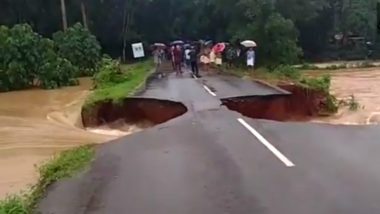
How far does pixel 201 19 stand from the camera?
63344mm

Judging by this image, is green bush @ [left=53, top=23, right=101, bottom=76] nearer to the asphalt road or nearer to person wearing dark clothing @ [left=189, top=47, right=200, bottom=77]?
person wearing dark clothing @ [left=189, top=47, right=200, bottom=77]

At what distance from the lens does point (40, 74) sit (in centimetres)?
3641

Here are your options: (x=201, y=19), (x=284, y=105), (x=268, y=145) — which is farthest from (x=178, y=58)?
(x=201, y=19)

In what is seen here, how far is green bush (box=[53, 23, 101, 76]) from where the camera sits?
45.0 m

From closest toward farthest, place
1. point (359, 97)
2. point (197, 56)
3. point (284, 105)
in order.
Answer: point (284, 105) → point (359, 97) → point (197, 56)

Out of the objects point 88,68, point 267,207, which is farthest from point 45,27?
point 267,207

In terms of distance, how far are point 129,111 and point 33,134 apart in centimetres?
310

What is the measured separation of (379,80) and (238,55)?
10427 millimetres

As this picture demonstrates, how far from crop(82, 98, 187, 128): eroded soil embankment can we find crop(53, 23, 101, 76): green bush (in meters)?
24.3

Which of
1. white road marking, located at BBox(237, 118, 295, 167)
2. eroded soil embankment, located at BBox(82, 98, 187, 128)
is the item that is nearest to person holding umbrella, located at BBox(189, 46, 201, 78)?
eroded soil embankment, located at BBox(82, 98, 187, 128)

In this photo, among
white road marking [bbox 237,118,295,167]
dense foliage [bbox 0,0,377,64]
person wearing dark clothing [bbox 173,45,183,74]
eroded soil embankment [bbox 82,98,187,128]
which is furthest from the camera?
dense foliage [bbox 0,0,377,64]

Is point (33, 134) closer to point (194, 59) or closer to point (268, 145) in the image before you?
point (268, 145)

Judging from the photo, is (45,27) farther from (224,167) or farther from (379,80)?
(224,167)

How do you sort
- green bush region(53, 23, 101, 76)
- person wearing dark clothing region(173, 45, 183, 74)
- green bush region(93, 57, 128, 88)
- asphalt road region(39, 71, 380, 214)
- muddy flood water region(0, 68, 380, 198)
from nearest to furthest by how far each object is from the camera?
asphalt road region(39, 71, 380, 214), muddy flood water region(0, 68, 380, 198), green bush region(93, 57, 128, 88), person wearing dark clothing region(173, 45, 183, 74), green bush region(53, 23, 101, 76)
